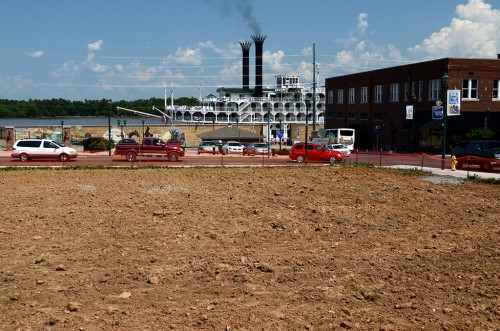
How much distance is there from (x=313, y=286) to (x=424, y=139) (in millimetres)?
45371

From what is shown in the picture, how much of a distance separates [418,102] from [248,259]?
4653 cm

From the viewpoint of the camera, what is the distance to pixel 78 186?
23.7 meters

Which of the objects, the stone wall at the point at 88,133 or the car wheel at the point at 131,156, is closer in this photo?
the car wheel at the point at 131,156

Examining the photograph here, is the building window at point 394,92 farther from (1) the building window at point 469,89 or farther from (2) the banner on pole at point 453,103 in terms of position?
(2) the banner on pole at point 453,103

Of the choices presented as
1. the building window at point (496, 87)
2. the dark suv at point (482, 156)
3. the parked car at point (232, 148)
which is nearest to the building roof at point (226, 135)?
the parked car at point (232, 148)

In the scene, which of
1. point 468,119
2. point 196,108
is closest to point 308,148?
point 468,119

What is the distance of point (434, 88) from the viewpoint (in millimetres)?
52906

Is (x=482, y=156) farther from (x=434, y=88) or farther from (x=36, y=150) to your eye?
(x=36, y=150)

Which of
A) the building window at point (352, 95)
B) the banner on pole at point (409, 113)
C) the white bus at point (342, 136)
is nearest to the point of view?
the banner on pole at point (409, 113)

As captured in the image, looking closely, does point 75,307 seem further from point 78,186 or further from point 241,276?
point 78,186

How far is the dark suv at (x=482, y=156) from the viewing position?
32.0 metres

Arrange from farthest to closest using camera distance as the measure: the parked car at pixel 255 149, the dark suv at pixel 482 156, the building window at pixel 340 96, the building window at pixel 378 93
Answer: the building window at pixel 340 96
the building window at pixel 378 93
the parked car at pixel 255 149
the dark suv at pixel 482 156

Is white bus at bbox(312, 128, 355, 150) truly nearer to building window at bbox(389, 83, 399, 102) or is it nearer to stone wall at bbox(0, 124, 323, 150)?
building window at bbox(389, 83, 399, 102)

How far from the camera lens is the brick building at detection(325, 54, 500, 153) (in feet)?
166
